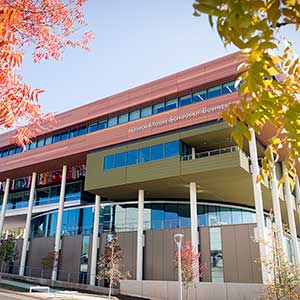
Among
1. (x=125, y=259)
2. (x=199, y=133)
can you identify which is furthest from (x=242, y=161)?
(x=125, y=259)

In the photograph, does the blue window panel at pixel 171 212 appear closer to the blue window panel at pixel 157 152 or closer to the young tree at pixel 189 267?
the blue window panel at pixel 157 152

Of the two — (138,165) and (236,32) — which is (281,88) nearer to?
(236,32)

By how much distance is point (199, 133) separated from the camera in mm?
25156

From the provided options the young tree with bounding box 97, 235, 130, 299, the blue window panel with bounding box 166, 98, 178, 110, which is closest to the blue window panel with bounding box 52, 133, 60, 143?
the young tree with bounding box 97, 235, 130, 299

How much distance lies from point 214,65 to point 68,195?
22238mm

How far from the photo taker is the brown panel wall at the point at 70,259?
100 ft

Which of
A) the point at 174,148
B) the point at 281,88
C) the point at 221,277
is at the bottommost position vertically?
the point at 221,277

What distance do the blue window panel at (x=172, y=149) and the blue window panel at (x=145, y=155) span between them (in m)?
1.73

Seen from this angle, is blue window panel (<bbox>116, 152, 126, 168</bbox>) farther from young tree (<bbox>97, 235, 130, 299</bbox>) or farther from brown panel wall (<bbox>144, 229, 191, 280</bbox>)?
young tree (<bbox>97, 235, 130, 299</bbox>)

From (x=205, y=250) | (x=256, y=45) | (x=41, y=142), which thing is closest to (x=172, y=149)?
(x=205, y=250)

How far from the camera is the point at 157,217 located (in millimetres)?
30891

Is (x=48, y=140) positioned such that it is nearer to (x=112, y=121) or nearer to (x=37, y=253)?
(x=112, y=121)

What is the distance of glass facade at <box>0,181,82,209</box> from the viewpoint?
36969 mm

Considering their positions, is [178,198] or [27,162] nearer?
[178,198]
